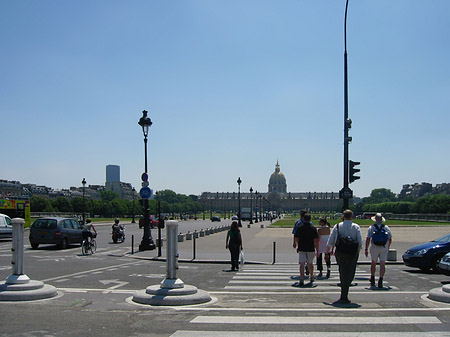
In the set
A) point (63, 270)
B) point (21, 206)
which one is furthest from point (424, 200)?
point (63, 270)

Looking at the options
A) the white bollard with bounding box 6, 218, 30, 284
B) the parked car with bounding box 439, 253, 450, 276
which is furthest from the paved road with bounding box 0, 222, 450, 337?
the white bollard with bounding box 6, 218, 30, 284

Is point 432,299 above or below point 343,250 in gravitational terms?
below

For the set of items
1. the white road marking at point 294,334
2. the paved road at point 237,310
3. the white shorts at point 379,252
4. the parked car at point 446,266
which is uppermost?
the white shorts at point 379,252

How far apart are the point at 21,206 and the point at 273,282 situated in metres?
40.4

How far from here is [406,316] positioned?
909cm

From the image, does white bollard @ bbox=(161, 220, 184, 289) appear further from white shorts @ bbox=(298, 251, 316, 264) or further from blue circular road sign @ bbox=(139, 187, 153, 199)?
blue circular road sign @ bbox=(139, 187, 153, 199)

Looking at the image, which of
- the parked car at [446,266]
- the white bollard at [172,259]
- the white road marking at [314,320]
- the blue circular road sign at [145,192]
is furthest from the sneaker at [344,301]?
the blue circular road sign at [145,192]

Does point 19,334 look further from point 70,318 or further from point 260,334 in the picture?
point 260,334

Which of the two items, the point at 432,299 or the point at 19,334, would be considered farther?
the point at 432,299

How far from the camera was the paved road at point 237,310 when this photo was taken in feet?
26.3

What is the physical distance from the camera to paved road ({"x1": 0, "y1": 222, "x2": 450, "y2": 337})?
8016 millimetres

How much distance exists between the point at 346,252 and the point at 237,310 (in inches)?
102

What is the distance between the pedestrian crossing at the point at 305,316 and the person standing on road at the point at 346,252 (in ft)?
1.29

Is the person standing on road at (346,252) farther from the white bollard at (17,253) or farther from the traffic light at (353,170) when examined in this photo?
the traffic light at (353,170)
